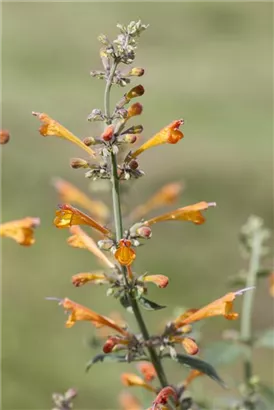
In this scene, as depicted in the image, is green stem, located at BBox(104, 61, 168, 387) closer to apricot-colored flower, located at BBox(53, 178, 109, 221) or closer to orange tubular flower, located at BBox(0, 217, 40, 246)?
orange tubular flower, located at BBox(0, 217, 40, 246)

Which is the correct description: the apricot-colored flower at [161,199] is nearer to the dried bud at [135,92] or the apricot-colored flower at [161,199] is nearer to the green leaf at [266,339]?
the green leaf at [266,339]

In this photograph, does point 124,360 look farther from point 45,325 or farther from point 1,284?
point 1,284

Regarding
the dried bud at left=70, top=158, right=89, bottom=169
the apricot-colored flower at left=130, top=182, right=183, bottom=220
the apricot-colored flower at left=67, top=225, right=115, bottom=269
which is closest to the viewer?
the dried bud at left=70, top=158, right=89, bottom=169

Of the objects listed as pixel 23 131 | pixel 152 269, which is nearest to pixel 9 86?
pixel 23 131

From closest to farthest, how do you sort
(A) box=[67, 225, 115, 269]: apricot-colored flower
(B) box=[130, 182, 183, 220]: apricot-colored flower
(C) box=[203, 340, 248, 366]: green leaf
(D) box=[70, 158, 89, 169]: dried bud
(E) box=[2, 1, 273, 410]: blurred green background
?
(D) box=[70, 158, 89, 169]: dried bud < (A) box=[67, 225, 115, 269]: apricot-colored flower < (C) box=[203, 340, 248, 366]: green leaf < (B) box=[130, 182, 183, 220]: apricot-colored flower < (E) box=[2, 1, 273, 410]: blurred green background

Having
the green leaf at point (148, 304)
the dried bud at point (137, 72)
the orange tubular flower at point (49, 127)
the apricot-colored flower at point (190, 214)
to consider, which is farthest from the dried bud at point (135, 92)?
the green leaf at point (148, 304)

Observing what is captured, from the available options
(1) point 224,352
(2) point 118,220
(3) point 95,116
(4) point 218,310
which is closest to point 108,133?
(3) point 95,116

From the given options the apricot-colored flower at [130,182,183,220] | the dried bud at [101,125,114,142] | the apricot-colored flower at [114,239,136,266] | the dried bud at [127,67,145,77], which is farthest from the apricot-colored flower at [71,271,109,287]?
the apricot-colored flower at [130,182,183,220]
